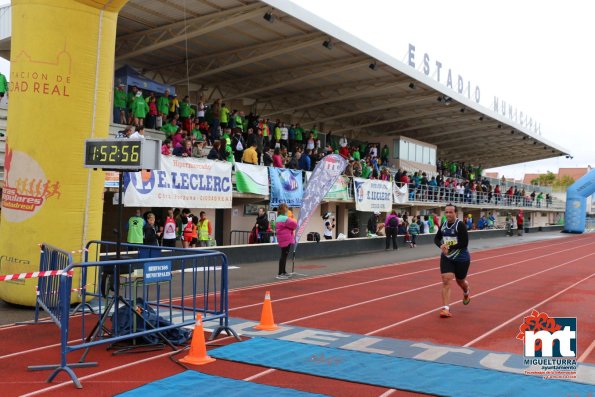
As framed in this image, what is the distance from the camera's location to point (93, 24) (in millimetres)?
10500

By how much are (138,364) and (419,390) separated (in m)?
3.31

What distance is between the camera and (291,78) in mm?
27578

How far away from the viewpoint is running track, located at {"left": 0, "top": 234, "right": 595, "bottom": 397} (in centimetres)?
620

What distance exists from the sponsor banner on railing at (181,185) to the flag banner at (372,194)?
10.4 meters

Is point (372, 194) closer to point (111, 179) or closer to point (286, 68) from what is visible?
point (286, 68)

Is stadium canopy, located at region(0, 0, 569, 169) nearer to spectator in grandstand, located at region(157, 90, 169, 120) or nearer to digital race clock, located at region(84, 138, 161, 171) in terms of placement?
spectator in grandstand, located at region(157, 90, 169, 120)

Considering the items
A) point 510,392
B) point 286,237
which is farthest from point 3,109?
point 510,392

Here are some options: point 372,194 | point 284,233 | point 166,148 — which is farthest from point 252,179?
point 372,194

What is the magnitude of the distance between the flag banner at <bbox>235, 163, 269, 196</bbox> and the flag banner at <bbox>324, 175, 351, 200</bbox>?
5433 mm

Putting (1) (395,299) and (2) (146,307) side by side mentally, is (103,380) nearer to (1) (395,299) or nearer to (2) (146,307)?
(2) (146,307)

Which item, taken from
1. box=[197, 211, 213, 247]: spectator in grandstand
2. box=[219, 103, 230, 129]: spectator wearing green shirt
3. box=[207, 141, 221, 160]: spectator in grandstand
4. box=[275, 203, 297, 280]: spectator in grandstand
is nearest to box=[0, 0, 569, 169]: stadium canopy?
box=[219, 103, 230, 129]: spectator wearing green shirt

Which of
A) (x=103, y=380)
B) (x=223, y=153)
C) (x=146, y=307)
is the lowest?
(x=103, y=380)

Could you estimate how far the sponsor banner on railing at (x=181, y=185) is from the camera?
16.0m

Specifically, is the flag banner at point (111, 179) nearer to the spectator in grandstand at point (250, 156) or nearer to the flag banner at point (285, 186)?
the spectator in grandstand at point (250, 156)
